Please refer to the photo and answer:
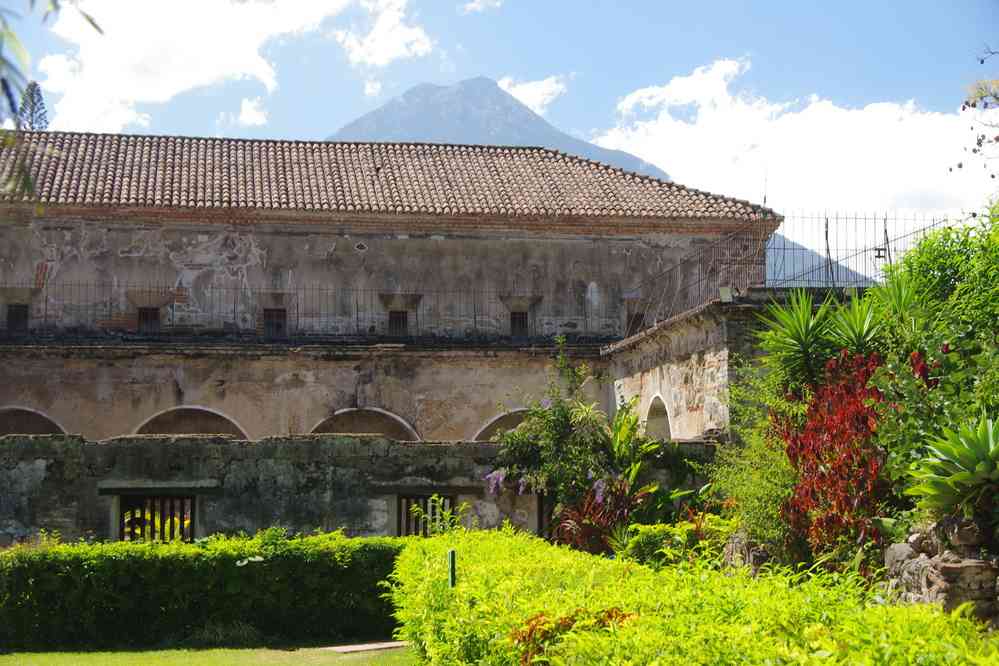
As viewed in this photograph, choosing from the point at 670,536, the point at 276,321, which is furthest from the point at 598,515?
the point at 276,321

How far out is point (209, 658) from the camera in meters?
10.8

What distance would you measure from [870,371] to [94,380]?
54.2 ft

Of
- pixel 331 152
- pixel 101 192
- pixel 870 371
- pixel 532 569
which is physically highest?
pixel 331 152

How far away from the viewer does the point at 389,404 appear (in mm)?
23281

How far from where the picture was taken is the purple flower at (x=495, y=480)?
49.3ft

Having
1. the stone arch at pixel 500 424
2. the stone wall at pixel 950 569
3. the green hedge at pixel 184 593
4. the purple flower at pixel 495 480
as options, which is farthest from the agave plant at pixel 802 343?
the stone arch at pixel 500 424

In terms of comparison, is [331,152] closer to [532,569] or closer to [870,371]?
[870,371]

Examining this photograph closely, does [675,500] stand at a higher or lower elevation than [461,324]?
lower

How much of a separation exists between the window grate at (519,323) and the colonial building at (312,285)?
0.05 metres

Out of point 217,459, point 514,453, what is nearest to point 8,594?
point 217,459

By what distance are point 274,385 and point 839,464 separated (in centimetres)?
1474

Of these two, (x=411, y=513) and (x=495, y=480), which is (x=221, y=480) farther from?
(x=495, y=480)

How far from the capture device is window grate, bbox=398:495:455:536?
15.2 metres

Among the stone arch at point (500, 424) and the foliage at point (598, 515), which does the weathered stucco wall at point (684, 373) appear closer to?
the foliage at point (598, 515)
